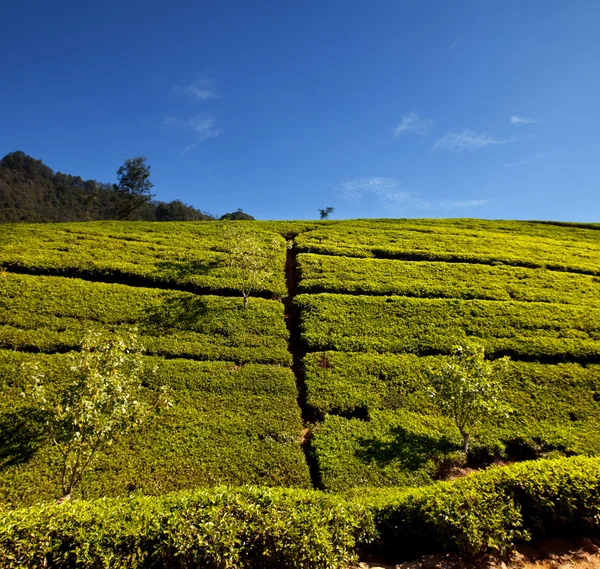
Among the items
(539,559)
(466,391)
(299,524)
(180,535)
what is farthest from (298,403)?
(539,559)

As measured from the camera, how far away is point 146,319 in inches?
922

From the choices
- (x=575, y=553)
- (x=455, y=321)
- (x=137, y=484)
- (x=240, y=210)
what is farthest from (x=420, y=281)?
(x=240, y=210)

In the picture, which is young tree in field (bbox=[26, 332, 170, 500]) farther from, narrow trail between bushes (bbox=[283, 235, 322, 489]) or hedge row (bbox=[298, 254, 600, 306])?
hedge row (bbox=[298, 254, 600, 306])

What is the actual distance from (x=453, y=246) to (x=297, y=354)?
27.8 m

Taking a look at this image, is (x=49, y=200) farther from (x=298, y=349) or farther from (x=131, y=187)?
(x=298, y=349)

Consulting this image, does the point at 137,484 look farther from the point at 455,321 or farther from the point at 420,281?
the point at 420,281

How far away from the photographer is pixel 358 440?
1623cm

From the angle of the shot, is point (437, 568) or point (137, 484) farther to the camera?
point (137, 484)

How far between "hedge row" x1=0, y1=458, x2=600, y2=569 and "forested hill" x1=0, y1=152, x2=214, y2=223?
88.0m

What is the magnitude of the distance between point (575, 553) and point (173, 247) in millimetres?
35093

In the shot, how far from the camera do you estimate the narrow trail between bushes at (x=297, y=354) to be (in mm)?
15211

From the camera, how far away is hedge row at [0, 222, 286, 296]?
2845cm

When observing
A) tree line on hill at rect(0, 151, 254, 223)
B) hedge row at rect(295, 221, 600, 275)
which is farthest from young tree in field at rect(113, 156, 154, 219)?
hedge row at rect(295, 221, 600, 275)

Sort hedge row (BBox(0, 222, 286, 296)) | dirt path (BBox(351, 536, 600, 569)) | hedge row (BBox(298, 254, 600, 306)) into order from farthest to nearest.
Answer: hedge row (BBox(298, 254, 600, 306))
hedge row (BBox(0, 222, 286, 296))
dirt path (BBox(351, 536, 600, 569))
